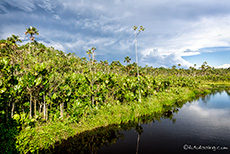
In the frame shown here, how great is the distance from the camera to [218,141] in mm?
9156

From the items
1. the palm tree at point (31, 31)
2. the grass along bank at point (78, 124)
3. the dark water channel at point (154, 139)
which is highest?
the palm tree at point (31, 31)

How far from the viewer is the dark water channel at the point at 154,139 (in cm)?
812

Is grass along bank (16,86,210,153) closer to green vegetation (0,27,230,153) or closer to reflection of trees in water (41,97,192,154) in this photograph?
green vegetation (0,27,230,153)

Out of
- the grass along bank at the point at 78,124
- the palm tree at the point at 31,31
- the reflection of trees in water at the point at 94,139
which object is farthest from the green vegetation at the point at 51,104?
the palm tree at the point at 31,31

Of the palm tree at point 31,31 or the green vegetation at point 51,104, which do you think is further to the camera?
the palm tree at point 31,31

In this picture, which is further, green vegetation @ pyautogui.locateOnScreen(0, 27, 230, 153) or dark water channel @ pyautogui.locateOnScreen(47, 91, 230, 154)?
dark water channel @ pyautogui.locateOnScreen(47, 91, 230, 154)

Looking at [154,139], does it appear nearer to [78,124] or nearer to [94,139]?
[94,139]

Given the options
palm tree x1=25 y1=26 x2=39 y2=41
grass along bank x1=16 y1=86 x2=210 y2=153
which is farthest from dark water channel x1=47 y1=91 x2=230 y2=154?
palm tree x1=25 y1=26 x2=39 y2=41

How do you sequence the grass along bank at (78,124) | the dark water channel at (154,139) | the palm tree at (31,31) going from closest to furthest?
the grass along bank at (78,124)
the dark water channel at (154,139)
the palm tree at (31,31)

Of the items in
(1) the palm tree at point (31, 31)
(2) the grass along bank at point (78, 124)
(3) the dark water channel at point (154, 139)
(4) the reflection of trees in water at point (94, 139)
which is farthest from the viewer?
(1) the palm tree at point (31, 31)

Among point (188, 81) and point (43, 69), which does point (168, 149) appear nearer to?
point (43, 69)

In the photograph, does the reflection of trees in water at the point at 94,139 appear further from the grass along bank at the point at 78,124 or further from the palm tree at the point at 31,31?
the palm tree at the point at 31,31

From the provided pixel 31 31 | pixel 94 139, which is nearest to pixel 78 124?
pixel 94 139

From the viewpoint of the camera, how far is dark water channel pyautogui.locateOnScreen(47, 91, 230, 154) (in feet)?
26.6
